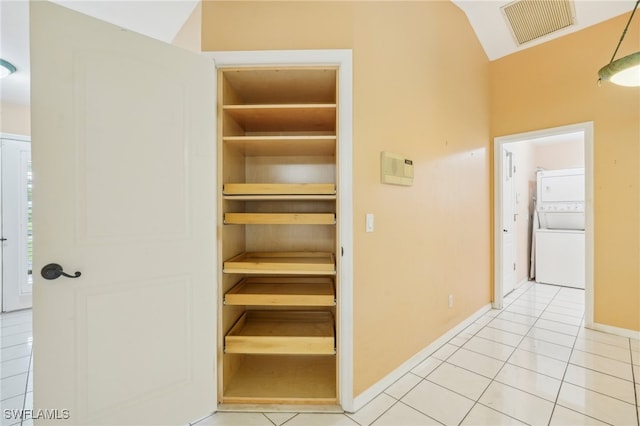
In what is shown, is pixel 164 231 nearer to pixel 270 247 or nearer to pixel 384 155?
pixel 270 247

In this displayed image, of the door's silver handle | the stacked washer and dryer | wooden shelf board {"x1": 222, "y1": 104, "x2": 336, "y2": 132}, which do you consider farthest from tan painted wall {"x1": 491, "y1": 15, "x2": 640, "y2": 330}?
the door's silver handle

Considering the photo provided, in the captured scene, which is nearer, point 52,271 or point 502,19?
point 52,271

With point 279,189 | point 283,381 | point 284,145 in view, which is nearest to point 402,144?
point 284,145

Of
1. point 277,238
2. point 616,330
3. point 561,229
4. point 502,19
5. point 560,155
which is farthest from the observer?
point 560,155

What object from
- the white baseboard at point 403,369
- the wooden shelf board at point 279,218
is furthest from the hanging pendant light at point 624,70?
the white baseboard at point 403,369

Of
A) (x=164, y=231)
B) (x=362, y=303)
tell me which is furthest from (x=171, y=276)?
(x=362, y=303)

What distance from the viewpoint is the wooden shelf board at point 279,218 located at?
1668 mm

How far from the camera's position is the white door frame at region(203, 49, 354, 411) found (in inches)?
62.0

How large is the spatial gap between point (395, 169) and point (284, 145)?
826 mm

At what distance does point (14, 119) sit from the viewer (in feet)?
10.7

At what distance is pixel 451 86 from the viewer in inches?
100

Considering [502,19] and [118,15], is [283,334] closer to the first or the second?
[118,15]

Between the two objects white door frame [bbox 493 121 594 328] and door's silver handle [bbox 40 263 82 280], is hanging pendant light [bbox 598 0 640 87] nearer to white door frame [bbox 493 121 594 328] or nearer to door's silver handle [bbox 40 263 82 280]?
white door frame [bbox 493 121 594 328]

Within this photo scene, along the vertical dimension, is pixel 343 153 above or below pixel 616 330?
above
